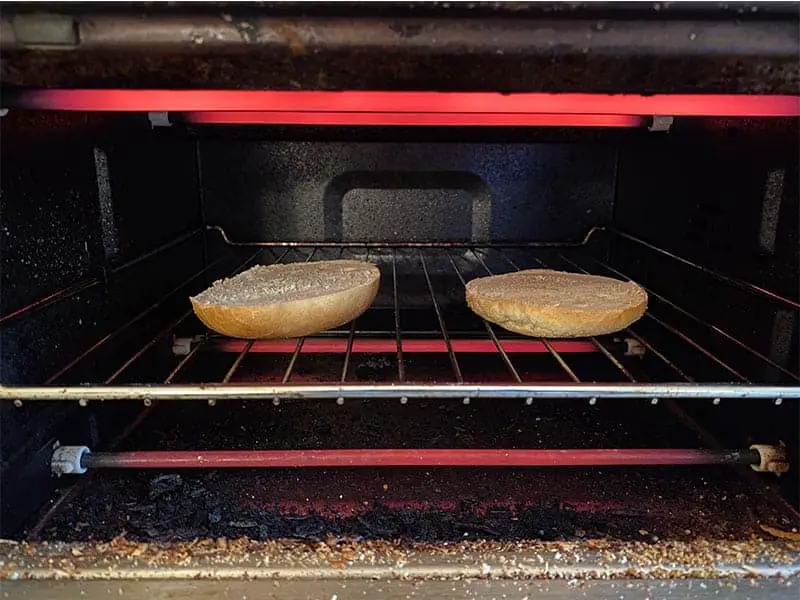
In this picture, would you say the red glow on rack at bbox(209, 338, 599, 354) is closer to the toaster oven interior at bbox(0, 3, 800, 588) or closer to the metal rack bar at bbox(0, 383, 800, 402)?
the toaster oven interior at bbox(0, 3, 800, 588)

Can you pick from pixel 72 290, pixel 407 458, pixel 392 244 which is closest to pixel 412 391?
pixel 407 458

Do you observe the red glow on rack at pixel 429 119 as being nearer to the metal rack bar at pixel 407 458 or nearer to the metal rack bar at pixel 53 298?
the metal rack bar at pixel 53 298

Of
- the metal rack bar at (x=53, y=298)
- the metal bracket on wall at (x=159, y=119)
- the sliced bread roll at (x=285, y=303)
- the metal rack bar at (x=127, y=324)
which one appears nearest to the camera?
the metal rack bar at (x=53, y=298)

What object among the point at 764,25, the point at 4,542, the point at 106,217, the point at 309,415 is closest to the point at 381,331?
the point at 309,415

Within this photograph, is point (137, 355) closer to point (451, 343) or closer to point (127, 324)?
point (127, 324)

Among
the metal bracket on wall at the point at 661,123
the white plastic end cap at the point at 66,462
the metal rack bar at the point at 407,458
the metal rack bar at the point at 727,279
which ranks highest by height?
the metal bracket on wall at the point at 661,123

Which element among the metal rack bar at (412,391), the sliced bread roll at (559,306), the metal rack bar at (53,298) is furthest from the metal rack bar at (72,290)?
the sliced bread roll at (559,306)
